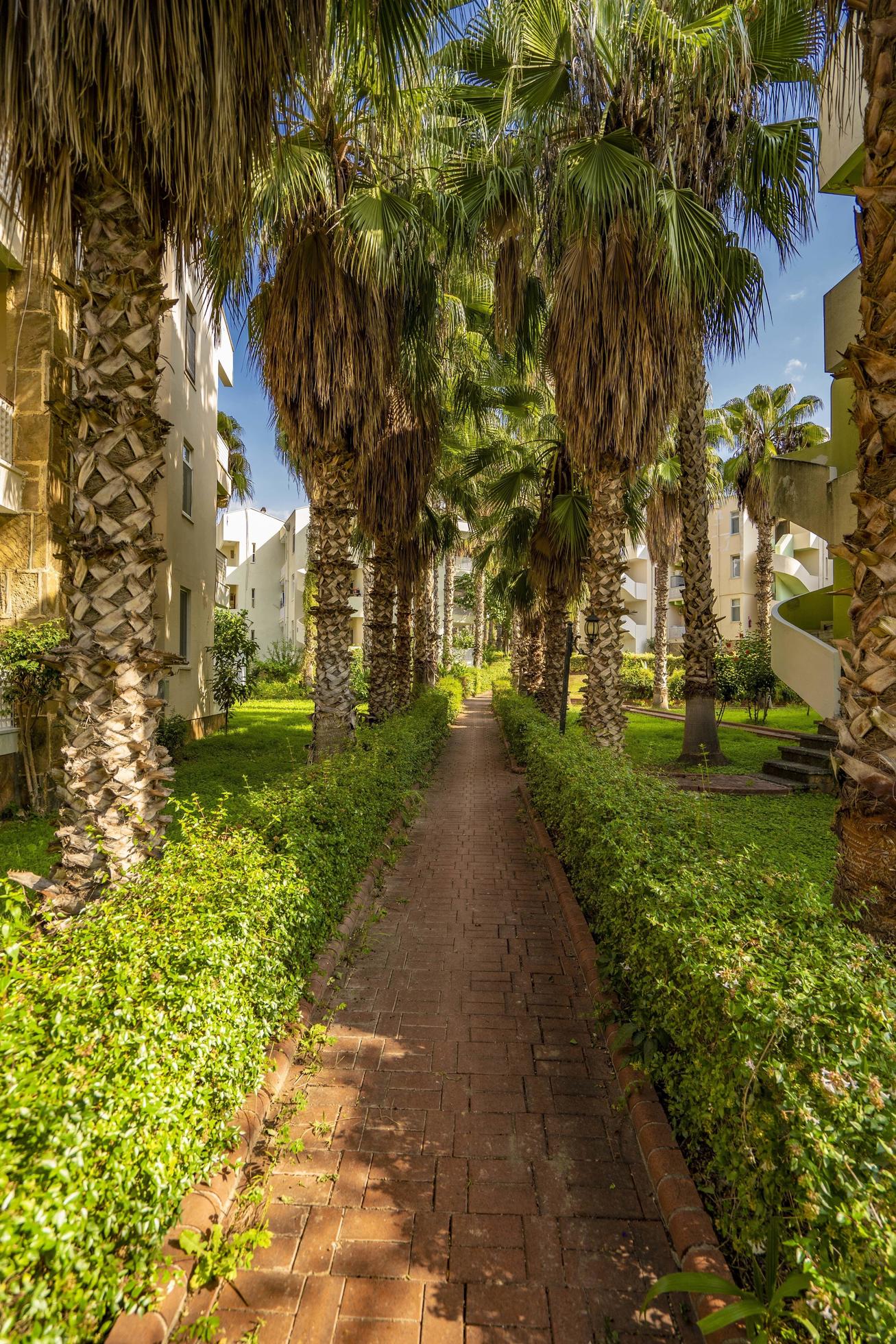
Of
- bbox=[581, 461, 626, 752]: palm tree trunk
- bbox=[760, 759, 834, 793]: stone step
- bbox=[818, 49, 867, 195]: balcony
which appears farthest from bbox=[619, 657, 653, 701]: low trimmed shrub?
bbox=[818, 49, 867, 195]: balcony

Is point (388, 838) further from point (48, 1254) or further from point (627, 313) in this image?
point (627, 313)

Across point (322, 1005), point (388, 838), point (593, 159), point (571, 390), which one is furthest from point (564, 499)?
point (322, 1005)

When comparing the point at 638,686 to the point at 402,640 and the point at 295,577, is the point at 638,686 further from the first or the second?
the point at 295,577

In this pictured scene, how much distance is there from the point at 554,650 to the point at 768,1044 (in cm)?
1570

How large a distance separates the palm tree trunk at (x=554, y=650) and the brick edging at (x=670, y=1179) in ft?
40.2

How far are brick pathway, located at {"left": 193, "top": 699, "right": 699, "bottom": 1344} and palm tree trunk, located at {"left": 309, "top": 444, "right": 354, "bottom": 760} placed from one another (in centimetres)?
452

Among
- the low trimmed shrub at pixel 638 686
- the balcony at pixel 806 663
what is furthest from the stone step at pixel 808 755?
the low trimmed shrub at pixel 638 686

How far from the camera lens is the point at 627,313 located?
8719 millimetres

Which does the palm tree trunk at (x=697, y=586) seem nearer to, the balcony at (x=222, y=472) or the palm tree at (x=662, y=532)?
the palm tree at (x=662, y=532)

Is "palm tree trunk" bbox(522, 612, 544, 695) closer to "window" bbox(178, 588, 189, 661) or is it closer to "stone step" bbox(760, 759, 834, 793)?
"stone step" bbox(760, 759, 834, 793)

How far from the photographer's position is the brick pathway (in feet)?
8.04

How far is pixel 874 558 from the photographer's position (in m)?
3.82

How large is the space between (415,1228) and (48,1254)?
5.41ft

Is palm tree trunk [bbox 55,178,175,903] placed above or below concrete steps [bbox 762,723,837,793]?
above
